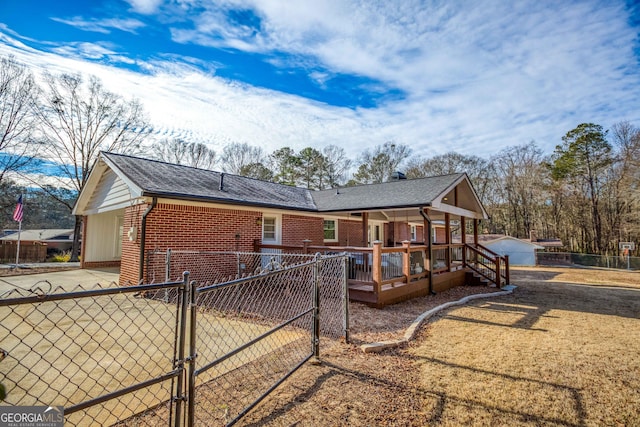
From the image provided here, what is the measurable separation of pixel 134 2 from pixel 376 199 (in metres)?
9.06

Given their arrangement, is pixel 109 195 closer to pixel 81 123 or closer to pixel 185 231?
pixel 185 231

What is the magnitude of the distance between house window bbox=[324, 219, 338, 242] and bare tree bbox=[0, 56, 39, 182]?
18.5 m

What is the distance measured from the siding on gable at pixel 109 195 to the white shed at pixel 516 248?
2797 cm

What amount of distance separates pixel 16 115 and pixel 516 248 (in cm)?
3716

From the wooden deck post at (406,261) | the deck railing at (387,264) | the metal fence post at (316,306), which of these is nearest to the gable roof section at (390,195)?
the wooden deck post at (406,261)

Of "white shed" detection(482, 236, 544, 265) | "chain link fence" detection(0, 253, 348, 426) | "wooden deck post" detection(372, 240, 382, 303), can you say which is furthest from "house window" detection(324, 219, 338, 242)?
"white shed" detection(482, 236, 544, 265)

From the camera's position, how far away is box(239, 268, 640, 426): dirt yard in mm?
3070

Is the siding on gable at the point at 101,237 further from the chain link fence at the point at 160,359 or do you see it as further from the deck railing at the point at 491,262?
the deck railing at the point at 491,262

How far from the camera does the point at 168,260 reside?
311 inches

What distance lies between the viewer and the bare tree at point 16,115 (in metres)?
17.0

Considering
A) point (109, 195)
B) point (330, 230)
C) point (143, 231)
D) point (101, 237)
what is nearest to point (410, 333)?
point (143, 231)

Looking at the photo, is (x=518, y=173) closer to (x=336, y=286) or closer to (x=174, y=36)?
(x=336, y=286)

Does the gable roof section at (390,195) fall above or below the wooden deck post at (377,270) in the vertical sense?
above

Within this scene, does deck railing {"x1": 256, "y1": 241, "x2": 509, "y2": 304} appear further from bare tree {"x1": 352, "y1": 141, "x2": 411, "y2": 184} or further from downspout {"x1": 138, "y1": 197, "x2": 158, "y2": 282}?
bare tree {"x1": 352, "y1": 141, "x2": 411, "y2": 184}
